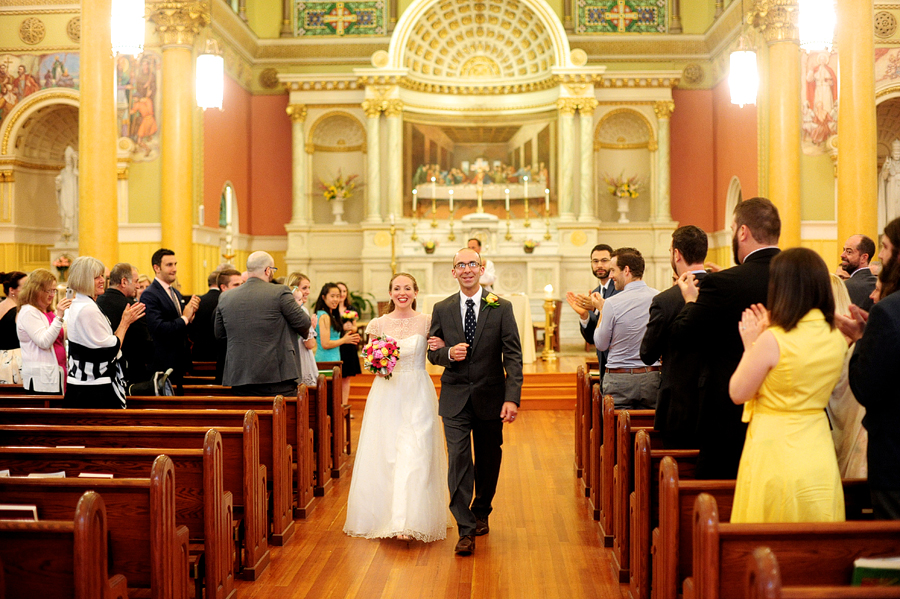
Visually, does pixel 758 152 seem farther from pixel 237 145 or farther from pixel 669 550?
pixel 669 550

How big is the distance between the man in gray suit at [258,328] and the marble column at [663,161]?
1155 cm

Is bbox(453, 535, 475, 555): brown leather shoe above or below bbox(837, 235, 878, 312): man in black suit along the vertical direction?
below

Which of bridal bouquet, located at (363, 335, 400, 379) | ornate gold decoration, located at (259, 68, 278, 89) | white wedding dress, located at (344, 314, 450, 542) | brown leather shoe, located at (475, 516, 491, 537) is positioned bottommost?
brown leather shoe, located at (475, 516, 491, 537)

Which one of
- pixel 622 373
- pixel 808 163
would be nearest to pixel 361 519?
pixel 622 373

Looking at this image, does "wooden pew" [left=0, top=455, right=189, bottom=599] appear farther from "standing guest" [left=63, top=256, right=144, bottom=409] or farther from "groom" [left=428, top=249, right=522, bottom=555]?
"groom" [left=428, top=249, right=522, bottom=555]

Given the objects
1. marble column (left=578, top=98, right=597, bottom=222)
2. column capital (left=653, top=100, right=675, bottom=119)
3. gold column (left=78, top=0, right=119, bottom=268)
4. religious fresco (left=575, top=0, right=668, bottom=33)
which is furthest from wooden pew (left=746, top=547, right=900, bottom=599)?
religious fresco (left=575, top=0, right=668, bottom=33)

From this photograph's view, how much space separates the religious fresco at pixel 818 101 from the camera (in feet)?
39.1

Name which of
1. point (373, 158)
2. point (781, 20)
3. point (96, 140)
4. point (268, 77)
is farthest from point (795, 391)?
point (268, 77)

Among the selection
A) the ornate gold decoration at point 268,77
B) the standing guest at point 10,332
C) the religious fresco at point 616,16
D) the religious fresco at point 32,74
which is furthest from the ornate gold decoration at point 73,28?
the religious fresco at point 616,16

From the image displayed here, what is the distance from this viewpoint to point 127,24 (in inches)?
318

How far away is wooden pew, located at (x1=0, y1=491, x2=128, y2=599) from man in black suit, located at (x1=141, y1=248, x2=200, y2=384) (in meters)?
3.42

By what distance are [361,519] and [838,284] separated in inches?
121

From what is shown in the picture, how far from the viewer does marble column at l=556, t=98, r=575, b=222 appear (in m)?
15.7

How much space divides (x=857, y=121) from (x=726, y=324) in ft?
19.9
